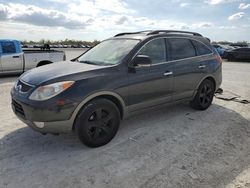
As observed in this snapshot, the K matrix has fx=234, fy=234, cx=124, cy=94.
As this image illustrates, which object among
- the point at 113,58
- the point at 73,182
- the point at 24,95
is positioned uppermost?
the point at 113,58

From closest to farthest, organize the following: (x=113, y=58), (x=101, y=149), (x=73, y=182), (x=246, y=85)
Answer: (x=73, y=182) → (x=101, y=149) → (x=113, y=58) → (x=246, y=85)

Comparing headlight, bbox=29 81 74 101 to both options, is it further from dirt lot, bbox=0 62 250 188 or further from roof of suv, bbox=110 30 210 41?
roof of suv, bbox=110 30 210 41

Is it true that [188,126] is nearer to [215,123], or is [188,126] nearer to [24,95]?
[215,123]

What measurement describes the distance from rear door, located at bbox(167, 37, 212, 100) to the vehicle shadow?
0.71 metres

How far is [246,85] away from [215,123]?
4670 mm

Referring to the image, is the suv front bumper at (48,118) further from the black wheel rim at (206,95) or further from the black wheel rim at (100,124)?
the black wheel rim at (206,95)

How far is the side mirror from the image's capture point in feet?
12.5

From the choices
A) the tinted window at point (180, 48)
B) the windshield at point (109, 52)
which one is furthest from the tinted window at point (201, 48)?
the windshield at point (109, 52)

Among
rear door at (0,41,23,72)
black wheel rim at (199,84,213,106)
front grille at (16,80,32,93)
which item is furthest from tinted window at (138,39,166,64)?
rear door at (0,41,23,72)

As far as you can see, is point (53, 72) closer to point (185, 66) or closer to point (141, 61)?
point (141, 61)

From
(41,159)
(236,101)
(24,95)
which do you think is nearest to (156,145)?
(41,159)

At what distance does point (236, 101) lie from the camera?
632 centimetres

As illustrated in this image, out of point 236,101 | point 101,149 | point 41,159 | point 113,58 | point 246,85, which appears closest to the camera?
point 41,159

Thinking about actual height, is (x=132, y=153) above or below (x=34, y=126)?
below
